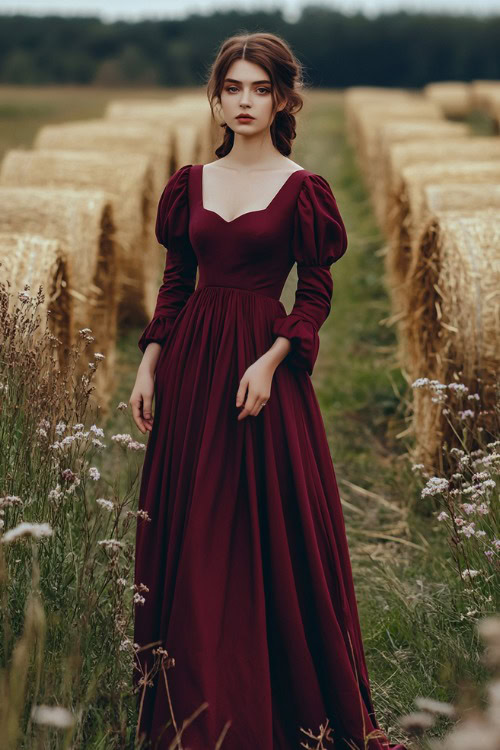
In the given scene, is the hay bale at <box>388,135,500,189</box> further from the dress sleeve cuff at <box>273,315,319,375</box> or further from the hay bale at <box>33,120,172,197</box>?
the dress sleeve cuff at <box>273,315,319,375</box>

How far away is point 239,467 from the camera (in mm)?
2637

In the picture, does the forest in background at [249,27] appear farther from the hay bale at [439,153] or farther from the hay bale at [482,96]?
the hay bale at [439,153]

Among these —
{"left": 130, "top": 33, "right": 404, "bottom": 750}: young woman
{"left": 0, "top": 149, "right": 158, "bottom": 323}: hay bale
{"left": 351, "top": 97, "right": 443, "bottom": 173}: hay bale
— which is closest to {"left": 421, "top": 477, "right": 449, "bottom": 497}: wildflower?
{"left": 130, "top": 33, "right": 404, "bottom": 750}: young woman

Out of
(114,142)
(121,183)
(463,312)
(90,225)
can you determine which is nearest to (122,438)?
(463,312)

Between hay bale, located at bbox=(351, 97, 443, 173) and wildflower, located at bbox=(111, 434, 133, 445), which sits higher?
hay bale, located at bbox=(351, 97, 443, 173)

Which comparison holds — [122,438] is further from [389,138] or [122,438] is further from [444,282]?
[389,138]

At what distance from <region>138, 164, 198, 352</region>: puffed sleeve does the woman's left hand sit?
386 millimetres

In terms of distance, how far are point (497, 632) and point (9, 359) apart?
1.93 meters

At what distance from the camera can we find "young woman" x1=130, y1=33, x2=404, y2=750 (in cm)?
257

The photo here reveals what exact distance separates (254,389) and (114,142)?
7.19 meters

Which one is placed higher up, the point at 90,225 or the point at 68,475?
the point at 90,225

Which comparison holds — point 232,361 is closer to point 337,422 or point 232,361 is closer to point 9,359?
point 9,359

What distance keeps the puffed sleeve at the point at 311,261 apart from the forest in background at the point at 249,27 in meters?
45.6

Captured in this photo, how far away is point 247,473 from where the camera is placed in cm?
262
